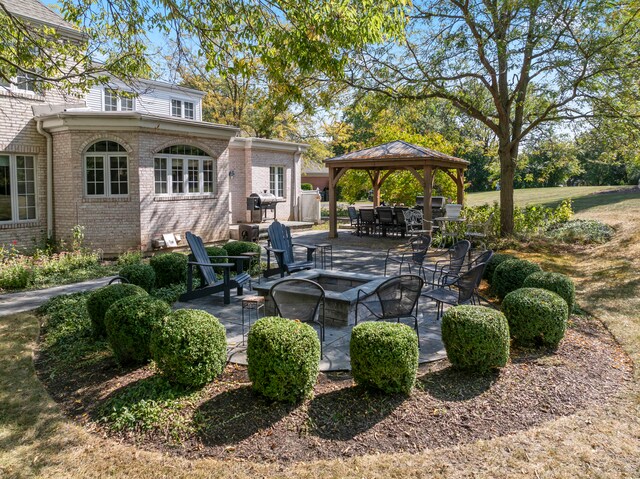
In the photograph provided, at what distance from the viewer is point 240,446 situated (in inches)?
143

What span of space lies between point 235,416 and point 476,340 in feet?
7.61

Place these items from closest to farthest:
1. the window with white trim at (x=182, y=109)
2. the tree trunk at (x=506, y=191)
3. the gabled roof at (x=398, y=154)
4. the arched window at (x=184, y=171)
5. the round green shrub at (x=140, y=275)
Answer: the round green shrub at (x=140, y=275)
the arched window at (x=184, y=171)
the tree trunk at (x=506, y=191)
the gabled roof at (x=398, y=154)
the window with white trim at (x=182, y=109)

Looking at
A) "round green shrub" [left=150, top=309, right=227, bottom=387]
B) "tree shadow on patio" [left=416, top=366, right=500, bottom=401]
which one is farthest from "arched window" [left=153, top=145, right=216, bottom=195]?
"tree shadow on patio" [left=416, top=366, right=500, bottom=401]

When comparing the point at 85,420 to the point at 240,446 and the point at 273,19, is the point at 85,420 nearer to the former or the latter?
the point at 240,446

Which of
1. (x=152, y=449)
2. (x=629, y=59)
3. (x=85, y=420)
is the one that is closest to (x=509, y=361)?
(x=152, y=449)

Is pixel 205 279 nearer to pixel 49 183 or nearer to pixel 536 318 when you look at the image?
pixel 536 318

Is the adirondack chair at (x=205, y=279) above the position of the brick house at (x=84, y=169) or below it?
below

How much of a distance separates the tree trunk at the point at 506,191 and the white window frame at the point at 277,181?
30.3 feet

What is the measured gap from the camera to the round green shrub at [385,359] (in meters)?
4.15

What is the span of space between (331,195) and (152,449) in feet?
44.2

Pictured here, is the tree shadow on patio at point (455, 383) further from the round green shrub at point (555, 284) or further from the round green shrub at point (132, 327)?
the round green shrub at point (132, 327)

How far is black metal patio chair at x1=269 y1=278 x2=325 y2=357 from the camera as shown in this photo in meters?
5.10

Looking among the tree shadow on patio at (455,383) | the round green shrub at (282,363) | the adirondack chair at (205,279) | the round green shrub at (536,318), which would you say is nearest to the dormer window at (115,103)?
the adirondack chair at (205,279)

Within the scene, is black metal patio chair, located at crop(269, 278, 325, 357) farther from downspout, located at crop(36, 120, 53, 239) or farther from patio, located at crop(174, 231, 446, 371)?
downspout, located at crop(36, 120, 53, 239)
